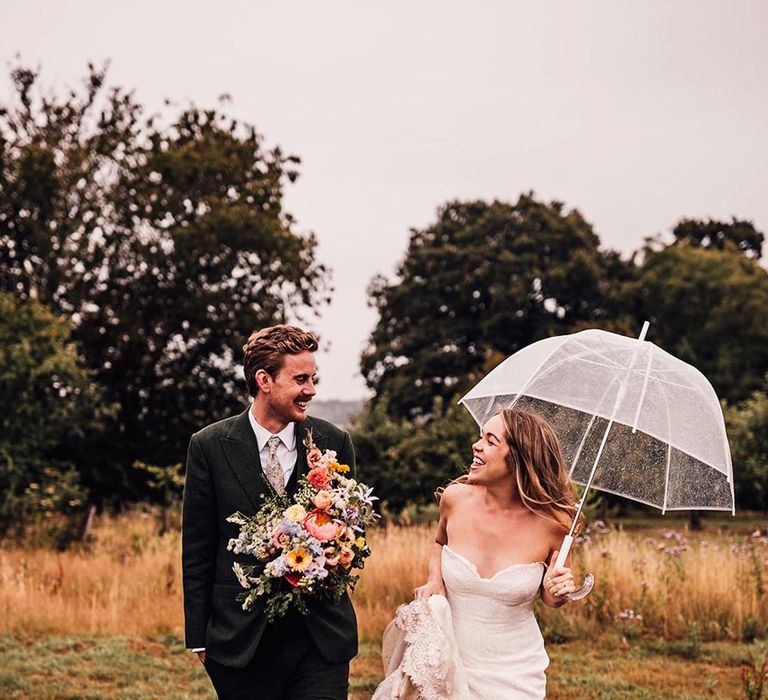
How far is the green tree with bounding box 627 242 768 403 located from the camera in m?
33.4

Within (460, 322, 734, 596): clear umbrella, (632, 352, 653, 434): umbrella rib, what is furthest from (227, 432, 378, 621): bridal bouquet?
(632, 352, 653, 434): umbrella rib

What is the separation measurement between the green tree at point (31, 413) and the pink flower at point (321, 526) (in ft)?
44.2

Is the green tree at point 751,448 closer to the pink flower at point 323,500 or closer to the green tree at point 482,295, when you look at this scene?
the green tree at point 482,295

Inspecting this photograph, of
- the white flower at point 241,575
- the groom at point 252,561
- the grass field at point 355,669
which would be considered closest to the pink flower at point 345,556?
the groom at point 252,561

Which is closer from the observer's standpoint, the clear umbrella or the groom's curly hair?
the groom's curly hair

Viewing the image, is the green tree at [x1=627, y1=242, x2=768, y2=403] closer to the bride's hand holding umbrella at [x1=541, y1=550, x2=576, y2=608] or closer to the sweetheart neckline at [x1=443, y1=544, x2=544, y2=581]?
the sweetheart neckline at [x1=443, y1=544, x2=544, y2=581]

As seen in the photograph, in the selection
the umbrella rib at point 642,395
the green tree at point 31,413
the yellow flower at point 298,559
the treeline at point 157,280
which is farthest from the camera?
the treeline at point 157,280

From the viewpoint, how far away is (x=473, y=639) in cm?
427

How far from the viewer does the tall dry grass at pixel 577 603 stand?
33.0 feet

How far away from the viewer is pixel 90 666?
28.5 feet

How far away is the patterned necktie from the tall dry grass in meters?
6.21

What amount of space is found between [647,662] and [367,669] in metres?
2.45

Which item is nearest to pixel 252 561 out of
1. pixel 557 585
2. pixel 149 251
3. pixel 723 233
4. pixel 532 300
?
pixel 557 585

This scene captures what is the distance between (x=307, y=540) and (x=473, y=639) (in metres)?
0.99
